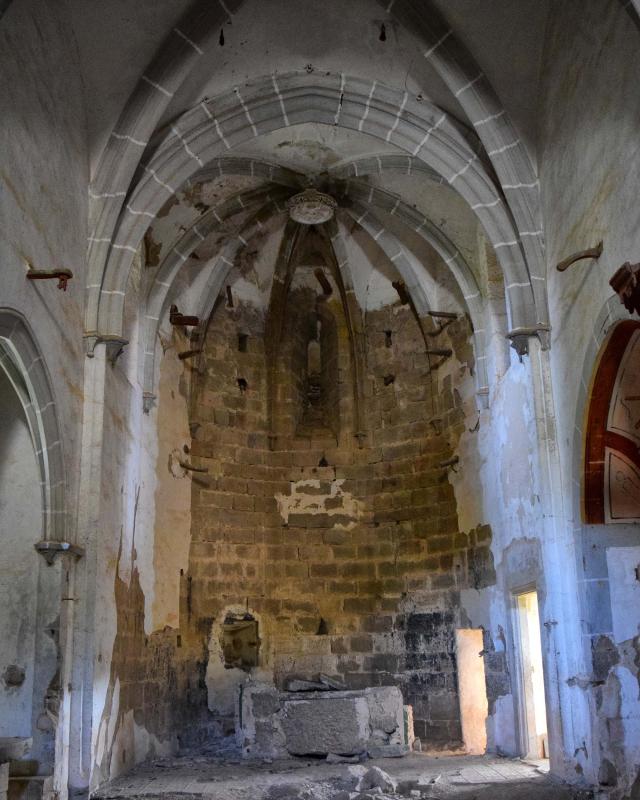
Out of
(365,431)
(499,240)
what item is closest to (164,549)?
(365,431)

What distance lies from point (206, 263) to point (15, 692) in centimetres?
630

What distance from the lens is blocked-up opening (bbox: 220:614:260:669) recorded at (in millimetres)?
11523

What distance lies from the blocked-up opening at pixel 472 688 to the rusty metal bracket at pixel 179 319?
4949 mm

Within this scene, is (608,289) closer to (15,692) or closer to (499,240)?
(499,240)

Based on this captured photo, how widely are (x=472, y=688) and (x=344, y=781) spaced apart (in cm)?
329

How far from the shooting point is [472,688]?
35.8 ft

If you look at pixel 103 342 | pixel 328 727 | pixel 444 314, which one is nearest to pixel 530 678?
pixel 328 727

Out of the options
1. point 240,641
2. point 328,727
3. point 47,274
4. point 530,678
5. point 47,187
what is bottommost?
point 328,727

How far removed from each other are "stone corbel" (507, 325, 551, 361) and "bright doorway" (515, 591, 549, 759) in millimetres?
2430

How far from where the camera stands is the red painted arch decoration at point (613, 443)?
7234 mm

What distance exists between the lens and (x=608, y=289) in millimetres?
6855

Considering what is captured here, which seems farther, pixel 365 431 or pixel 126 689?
pixel 365 431

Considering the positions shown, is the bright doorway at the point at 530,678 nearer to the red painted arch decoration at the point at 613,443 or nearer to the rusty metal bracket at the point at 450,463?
the red painted arch decoration at the point at 613,443

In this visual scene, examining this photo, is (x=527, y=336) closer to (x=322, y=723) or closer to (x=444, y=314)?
(x=444, y=314)
